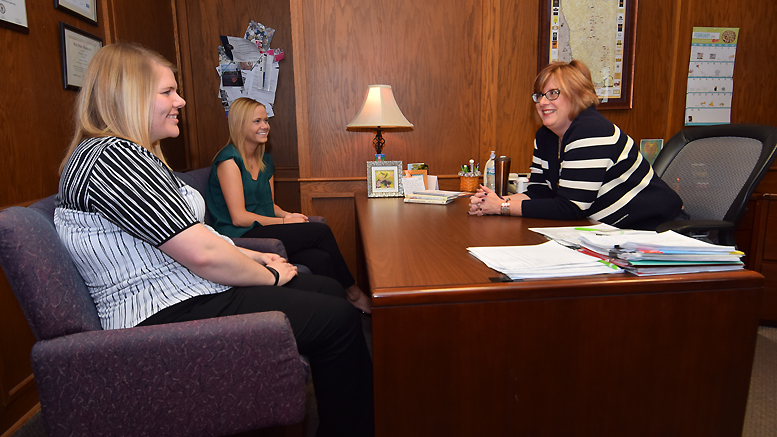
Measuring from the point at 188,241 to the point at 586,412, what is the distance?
95 centimetres

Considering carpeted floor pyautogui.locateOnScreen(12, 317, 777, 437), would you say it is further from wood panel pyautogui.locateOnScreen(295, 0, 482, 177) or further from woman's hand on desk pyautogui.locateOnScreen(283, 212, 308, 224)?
wood panel pyautogui.locateOnScreen(295, 0, 482, 177)

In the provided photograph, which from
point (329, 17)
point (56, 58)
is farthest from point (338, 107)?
point (56, 58)

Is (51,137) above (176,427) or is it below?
above

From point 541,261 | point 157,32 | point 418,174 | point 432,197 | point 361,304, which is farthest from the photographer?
point 157,32

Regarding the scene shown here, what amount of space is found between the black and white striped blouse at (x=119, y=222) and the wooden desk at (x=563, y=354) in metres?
0.54

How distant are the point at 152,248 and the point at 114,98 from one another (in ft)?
1.36

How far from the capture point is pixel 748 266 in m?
2.46

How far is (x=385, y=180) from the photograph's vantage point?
243cm

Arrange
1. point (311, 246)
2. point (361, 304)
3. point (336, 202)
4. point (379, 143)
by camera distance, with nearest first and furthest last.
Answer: point (311, 246)
point (361, 304)
point (379, 143)
point (336, 202)

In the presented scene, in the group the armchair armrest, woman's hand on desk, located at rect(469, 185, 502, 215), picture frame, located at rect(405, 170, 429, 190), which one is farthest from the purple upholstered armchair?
picture frame, located at rect(405, 170, 429, 190)

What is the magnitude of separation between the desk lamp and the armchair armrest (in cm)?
162

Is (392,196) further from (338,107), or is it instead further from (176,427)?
(176,427)

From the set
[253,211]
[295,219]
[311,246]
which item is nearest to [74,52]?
[253,211]

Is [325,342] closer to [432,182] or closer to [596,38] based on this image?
[432,182]
